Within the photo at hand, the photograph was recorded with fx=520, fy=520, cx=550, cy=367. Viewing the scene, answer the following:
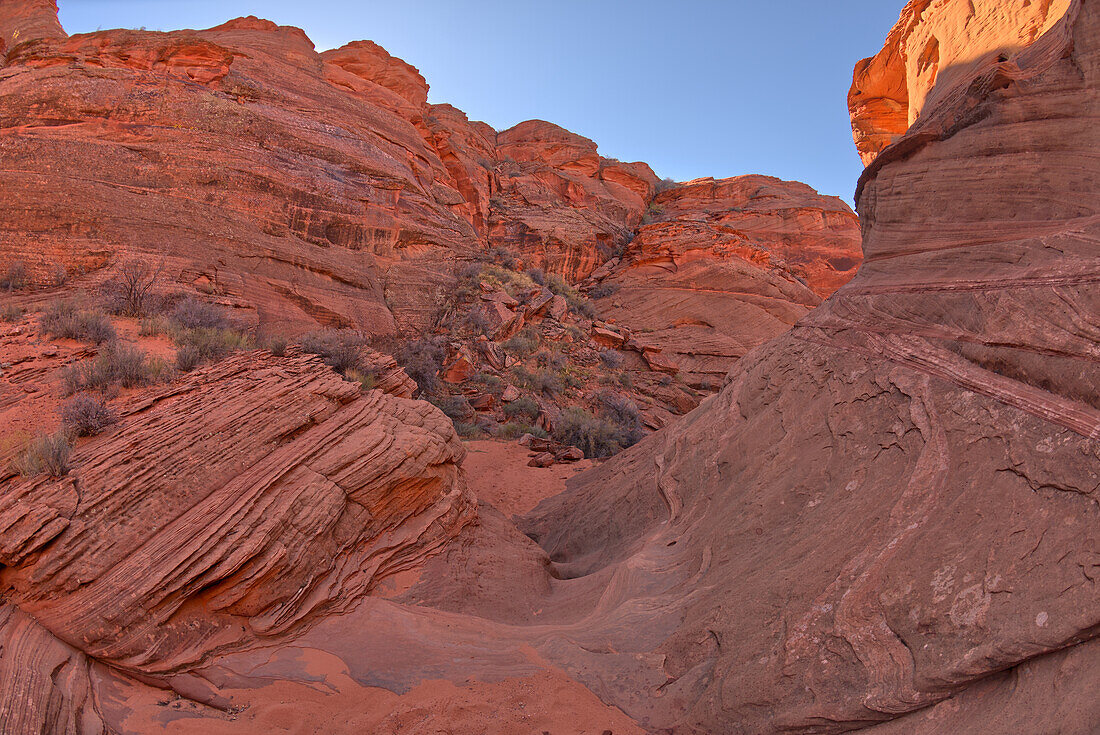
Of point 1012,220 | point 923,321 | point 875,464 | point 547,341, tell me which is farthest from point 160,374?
point 547,341

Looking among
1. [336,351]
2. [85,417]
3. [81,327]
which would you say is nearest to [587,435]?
[336,351]

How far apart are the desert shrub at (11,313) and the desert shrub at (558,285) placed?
50.8 ft

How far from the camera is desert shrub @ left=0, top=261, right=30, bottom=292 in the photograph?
8.59 metres

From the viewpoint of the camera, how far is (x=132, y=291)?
24.9 ft

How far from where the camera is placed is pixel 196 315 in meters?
7.91

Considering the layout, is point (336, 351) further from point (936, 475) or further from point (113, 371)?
point (936, 475)

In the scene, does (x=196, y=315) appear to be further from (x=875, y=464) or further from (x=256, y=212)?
(x=875, y=464)

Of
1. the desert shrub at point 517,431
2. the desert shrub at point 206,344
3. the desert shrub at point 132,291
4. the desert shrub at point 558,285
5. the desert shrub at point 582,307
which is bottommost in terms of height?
the desert shrub at point 517,431

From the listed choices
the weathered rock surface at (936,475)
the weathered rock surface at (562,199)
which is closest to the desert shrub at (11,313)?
the weathered rock surface at (936,475)

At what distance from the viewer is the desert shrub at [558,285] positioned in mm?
20812

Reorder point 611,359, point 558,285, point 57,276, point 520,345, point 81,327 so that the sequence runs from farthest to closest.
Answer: point 558,285, point 611,359, point 520,345, point 57,276, point 81,327

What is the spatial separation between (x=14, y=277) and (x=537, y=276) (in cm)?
1502

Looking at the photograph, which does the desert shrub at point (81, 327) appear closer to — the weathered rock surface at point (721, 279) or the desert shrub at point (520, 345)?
the desert shrub at point (520, 345)

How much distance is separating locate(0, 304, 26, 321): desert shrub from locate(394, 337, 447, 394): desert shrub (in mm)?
6835
